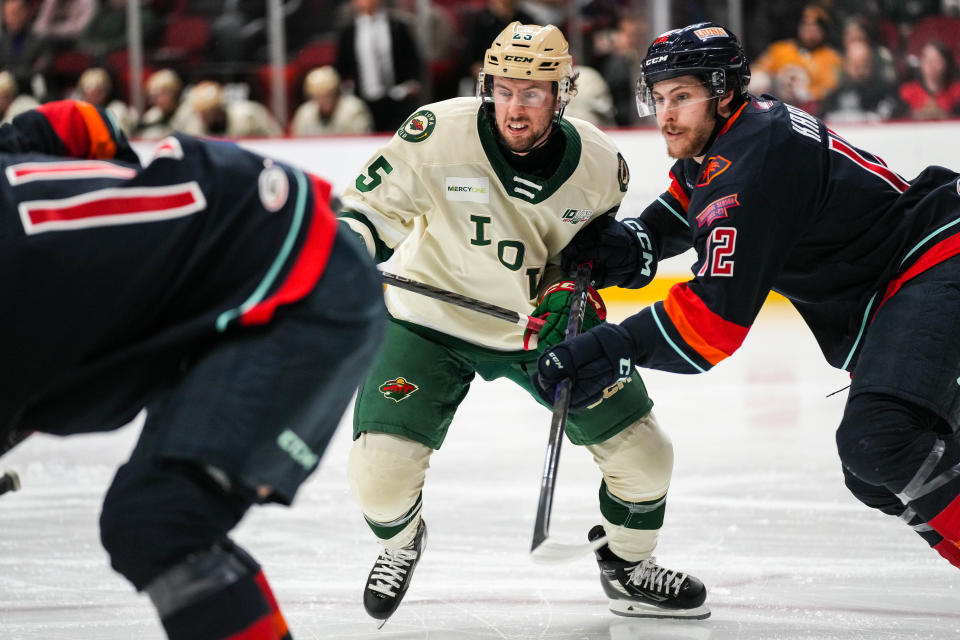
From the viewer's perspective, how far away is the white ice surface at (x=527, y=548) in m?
2.34

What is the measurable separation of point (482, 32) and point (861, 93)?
1.84 m

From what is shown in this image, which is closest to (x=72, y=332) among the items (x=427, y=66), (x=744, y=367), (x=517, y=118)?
(x=517, y=118)

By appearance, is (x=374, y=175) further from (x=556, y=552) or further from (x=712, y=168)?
(x=556, y=552)

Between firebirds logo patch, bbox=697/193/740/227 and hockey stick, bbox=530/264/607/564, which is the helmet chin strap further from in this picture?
hockey stick, bbox=530/264/607/564

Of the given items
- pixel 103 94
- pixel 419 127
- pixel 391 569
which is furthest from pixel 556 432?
pixel 103 94

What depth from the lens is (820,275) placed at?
7.25 ft

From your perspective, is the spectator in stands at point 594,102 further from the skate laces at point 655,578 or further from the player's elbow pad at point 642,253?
the skate laces at point 655,578

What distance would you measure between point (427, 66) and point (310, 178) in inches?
196

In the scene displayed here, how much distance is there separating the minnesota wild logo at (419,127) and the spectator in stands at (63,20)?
4.82 m

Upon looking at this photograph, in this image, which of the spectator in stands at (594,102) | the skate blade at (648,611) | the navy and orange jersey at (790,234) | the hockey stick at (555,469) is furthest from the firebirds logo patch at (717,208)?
the spectator in stands at (594,102)

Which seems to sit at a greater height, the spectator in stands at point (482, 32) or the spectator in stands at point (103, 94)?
the spectator in stands at point (482, 32)

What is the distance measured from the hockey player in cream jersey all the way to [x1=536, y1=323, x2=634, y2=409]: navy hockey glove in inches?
11.4

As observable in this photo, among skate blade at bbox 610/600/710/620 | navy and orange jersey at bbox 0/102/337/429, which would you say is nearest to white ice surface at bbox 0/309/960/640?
skate blade at bbox 610/600/710/620

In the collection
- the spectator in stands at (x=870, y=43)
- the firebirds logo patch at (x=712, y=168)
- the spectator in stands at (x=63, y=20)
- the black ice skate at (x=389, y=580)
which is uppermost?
the firebirds logo patch at (x=712, y=168)
